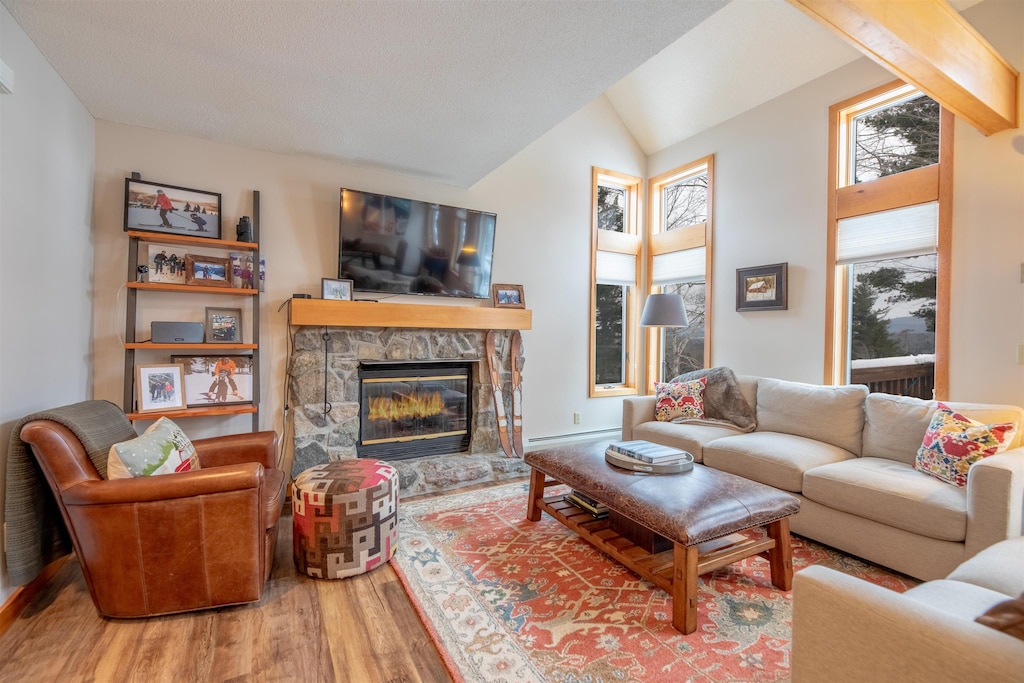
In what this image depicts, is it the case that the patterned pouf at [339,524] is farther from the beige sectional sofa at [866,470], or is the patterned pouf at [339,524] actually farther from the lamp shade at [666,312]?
the lamp shade at [666,312]

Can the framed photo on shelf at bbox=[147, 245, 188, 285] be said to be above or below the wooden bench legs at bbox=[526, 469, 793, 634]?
above

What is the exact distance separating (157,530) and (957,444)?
358cm

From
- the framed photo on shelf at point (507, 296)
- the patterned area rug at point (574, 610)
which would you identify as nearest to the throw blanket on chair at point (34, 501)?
the patterned area rug at point (574, 610)

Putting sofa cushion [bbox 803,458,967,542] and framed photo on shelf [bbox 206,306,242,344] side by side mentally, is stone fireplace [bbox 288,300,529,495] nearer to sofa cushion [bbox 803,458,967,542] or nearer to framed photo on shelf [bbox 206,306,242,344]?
framed photo on shelf [bbox 206,306,242,344]

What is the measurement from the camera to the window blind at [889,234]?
9.65ft

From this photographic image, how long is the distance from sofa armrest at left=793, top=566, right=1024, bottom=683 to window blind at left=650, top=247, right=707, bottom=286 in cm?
380

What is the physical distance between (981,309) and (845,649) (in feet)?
9.41

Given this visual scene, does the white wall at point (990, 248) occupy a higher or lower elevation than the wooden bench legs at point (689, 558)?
higher

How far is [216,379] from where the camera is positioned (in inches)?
116


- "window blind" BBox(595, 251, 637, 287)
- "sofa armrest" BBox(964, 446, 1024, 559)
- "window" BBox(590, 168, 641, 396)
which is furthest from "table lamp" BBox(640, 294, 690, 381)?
"sofa armrest" BBox(964, 446, 1024, 559)

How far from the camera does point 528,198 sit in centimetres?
431

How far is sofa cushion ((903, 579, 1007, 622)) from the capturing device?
3.70ft

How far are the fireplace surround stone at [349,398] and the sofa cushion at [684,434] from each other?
1068 mm

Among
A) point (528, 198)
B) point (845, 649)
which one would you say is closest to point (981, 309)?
point (845, 649)
